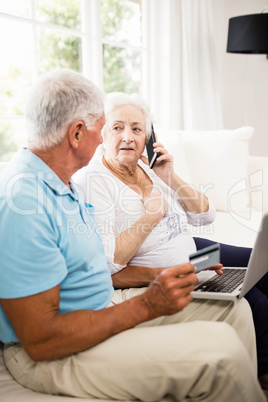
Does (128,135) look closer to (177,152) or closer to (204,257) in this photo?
(204,257)

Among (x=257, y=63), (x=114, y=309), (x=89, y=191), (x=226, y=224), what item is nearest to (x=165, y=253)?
(x=89, y=191)

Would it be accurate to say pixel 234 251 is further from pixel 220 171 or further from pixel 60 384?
pixel 60 384

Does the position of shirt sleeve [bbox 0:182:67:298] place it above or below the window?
below

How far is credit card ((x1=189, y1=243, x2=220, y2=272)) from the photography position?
2.93ft

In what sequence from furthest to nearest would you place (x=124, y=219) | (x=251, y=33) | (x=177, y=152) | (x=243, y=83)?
(x=243, y=83)
(x=251, y=33)
(x=177, y=152)
(x=124, y=219)

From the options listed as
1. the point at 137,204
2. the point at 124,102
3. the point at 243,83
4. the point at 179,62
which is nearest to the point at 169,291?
the point at 137,204

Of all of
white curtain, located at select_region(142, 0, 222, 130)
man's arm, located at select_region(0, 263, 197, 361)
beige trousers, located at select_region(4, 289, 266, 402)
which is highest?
white curtain, located at select_region(142, 0, 222, 130)

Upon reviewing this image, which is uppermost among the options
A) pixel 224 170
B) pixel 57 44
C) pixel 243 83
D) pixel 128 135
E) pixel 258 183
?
pixel 57 44

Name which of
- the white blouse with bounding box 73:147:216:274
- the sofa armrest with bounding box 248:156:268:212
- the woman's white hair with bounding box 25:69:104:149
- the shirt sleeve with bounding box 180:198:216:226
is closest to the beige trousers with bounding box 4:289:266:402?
the white blouse with bounding box 73:147:216:274

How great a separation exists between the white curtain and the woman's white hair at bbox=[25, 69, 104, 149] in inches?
86.6

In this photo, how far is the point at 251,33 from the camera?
2.95 meters

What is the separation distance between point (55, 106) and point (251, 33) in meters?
2.51

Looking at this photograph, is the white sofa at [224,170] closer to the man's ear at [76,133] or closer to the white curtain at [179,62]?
the white curtain at [179,62]

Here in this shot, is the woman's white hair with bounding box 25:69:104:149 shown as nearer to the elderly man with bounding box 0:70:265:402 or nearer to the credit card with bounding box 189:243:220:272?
the elderly man with bounding box 0:70:265:402
